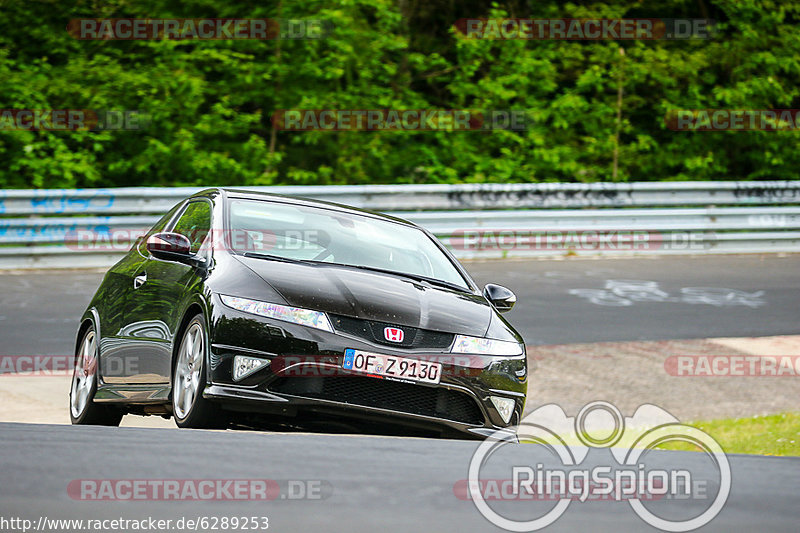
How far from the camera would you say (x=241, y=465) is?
11.5 ft

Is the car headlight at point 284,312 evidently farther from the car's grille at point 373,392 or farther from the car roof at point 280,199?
the car roof at point 280,199

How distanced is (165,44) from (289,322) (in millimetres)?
13102

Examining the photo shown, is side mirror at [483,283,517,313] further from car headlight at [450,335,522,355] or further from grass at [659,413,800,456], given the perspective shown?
grass at [659,413,800,456]

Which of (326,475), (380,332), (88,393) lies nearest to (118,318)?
(88,393)

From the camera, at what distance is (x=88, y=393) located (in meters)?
6.96

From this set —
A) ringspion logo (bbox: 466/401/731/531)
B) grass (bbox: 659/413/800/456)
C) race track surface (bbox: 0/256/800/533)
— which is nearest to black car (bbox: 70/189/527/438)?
race track surface (bbox: 0/256/800/533)

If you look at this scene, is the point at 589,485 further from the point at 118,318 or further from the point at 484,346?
the point at 118,318

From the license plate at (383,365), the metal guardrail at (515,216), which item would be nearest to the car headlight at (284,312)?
the license plate at (383,365)

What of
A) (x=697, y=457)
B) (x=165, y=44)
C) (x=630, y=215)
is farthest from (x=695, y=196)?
(x=697, y=457)

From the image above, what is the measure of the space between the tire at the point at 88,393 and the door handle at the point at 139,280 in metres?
0.52

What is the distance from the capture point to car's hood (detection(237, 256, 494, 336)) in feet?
18.8

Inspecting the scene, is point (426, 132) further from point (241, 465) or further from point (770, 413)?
point (241, 465)

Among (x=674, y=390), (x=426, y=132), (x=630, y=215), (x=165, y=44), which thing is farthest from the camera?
(x=426, y=132)

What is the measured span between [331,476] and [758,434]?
4.98 m
